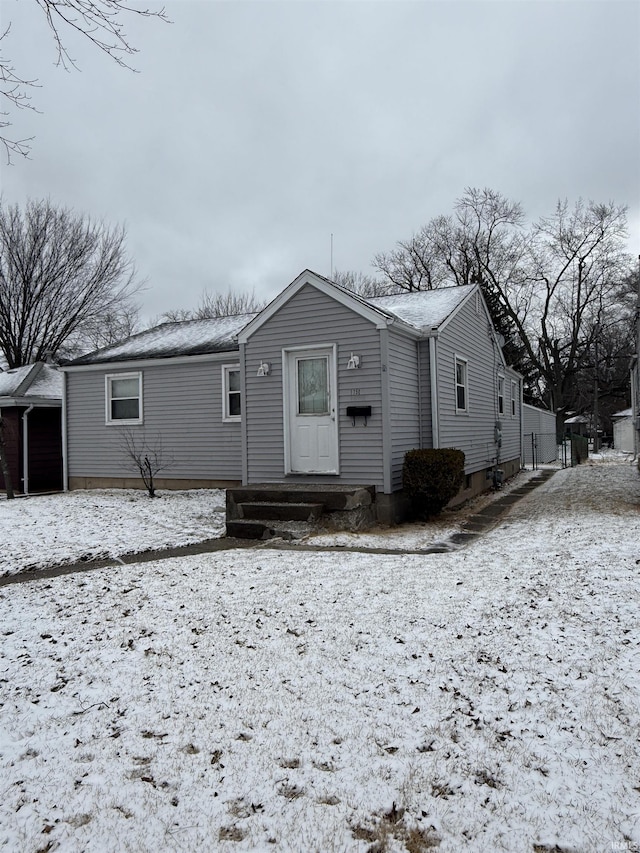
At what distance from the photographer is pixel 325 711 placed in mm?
3207

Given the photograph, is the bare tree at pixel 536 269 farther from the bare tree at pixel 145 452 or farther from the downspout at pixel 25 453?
the downspout at pixel 25 453

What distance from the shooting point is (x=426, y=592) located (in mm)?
5031

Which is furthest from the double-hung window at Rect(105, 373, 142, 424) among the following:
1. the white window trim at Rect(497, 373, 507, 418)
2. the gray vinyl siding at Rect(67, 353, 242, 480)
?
the white window trim at Rect(497, 373, 507, 418)

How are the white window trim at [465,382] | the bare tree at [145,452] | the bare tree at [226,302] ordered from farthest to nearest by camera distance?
the bare tree at [226,302] < the bare tree at [145,452] < the white window trim at [465,382]

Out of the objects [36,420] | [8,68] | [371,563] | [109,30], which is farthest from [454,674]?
[36,420]

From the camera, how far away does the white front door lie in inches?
357

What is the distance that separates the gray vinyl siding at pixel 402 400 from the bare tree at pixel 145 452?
625 centimetres

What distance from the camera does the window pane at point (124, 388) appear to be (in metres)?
13.7

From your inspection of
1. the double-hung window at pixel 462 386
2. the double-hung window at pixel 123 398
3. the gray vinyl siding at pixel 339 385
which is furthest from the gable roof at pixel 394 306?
the double-hung window at pixel 123 398

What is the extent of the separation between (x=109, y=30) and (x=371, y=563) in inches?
203

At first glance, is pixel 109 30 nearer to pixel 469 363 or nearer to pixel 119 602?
pixel 119 602

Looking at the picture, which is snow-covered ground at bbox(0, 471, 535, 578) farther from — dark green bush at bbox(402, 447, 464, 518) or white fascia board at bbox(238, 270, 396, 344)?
white fascia board at bbox(238, 270, 396, 344)

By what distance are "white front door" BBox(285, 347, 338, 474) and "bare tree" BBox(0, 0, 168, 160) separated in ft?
18.0

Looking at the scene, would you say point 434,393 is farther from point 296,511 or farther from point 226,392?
point 226,392
